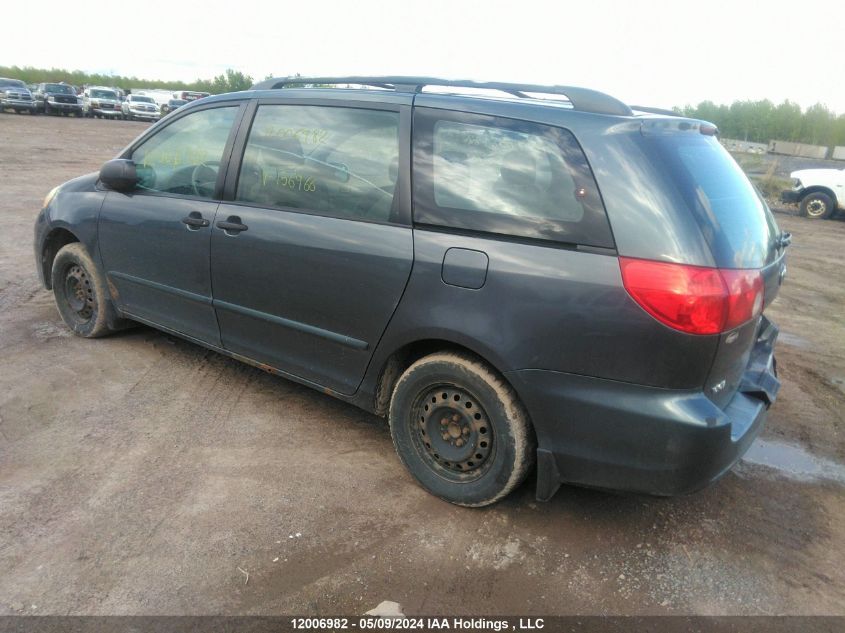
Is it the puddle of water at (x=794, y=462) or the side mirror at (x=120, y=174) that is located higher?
the side mirror at (x=120, y=174)

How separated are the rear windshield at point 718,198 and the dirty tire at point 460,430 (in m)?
1.04

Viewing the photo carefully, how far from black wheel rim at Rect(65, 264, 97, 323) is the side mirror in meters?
0.83

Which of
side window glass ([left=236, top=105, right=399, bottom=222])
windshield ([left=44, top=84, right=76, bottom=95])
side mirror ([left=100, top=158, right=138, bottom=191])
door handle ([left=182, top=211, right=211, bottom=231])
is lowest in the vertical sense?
windshield ([left=44, top=84, right=76, bottom=95])

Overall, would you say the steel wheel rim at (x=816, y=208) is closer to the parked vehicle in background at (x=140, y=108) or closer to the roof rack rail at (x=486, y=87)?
the roof rack rail at (x=486, y=87)

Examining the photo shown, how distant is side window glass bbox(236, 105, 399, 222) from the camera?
3176mm

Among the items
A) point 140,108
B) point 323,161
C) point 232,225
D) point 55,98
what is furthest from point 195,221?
point 140,108

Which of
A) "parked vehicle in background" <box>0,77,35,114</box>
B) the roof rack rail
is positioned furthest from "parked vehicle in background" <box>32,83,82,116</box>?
the roof rack rail

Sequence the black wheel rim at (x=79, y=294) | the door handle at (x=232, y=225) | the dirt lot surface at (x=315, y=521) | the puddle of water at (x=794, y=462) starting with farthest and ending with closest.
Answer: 1. the black wheel rim at (x=79, y=294)
2. the door handle at (x=232, y=225)
3. the puddle of water at (x=794, y=462)
4. the dirt lot surface at (x=315, y=521)

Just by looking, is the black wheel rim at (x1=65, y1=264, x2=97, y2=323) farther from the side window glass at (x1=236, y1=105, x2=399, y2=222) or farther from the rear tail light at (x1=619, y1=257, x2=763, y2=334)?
the rear tail light at (x1=619, y1=257, x2=763, y2=334)

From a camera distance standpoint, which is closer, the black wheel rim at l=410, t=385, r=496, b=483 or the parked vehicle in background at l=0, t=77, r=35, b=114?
the black wheel rim at l=410, t=385, r=496, b=483

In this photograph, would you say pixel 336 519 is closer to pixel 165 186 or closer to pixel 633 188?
pixel 633 188

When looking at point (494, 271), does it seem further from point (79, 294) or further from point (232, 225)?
point (79, 294)

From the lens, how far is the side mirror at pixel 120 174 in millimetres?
4188

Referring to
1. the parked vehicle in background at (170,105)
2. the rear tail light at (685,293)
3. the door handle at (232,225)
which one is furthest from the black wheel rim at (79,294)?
the parked vehicle in background at (170,105)
